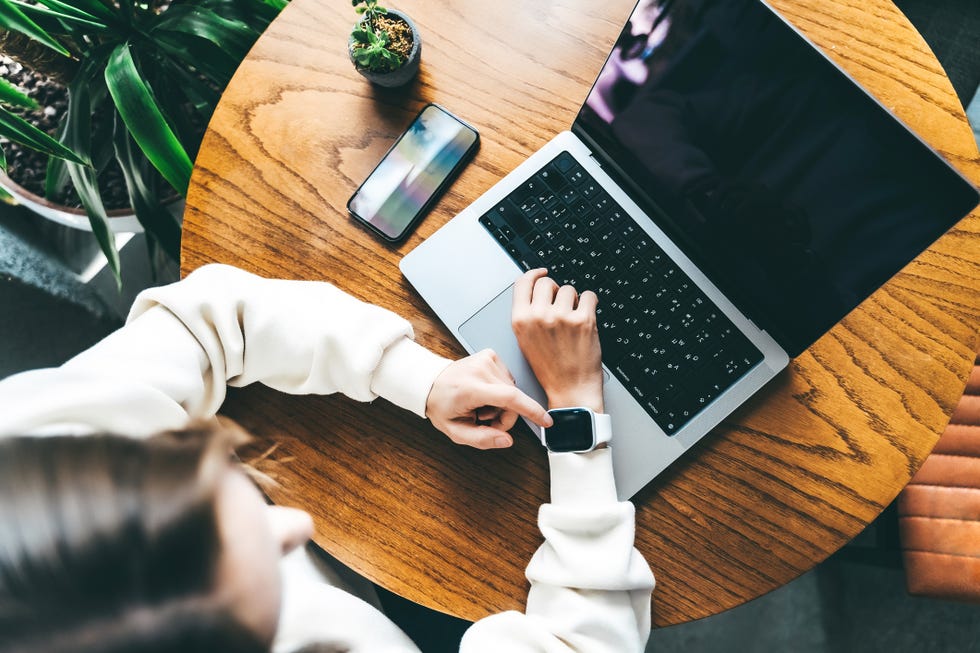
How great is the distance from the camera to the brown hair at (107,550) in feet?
1.43

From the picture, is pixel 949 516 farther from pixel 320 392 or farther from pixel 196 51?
pixel 196 51

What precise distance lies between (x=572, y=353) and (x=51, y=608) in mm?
521

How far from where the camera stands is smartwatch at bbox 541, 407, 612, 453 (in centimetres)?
68

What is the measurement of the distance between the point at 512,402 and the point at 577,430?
8 cm

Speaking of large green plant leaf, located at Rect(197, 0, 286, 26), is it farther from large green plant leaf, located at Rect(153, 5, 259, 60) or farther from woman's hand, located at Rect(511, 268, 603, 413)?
woman's hand, located at Rect(511, 268, 603, 413)

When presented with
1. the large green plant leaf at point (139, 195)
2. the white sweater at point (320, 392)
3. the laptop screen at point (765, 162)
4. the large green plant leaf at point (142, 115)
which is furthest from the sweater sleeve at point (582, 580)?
the large green plant leaf at point (139, 195)

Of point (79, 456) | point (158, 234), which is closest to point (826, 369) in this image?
point (79, 456)

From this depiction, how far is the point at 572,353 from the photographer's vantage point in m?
0.72

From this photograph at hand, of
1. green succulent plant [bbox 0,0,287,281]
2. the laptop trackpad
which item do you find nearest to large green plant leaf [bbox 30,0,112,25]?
green succulent plant [bbox 0,0,287,281]

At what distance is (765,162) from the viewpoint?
2.06ft

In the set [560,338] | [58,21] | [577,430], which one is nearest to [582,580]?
[577,430]

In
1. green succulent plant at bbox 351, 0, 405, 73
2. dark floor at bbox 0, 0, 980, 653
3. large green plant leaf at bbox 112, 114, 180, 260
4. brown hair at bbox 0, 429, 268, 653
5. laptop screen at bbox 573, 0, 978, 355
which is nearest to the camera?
brown hair at bbox 0, 429, 268, 653

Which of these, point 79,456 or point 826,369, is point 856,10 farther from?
point 79,456

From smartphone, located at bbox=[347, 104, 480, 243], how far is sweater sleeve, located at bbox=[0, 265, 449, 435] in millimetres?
118
